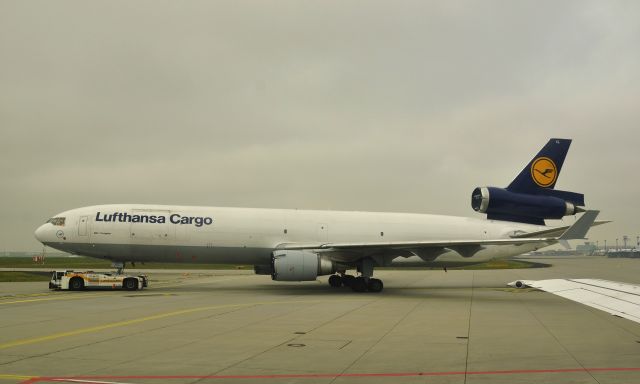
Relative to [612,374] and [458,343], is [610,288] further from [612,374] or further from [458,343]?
[458,343]

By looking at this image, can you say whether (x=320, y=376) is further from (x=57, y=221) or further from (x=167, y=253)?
(x=57, y=221)

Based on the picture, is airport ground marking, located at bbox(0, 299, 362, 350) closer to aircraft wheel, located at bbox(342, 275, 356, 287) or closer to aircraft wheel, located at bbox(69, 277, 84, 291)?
aircraft wheel, located at bbox(342, 275, 356, 287)

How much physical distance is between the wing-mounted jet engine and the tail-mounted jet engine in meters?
10.8

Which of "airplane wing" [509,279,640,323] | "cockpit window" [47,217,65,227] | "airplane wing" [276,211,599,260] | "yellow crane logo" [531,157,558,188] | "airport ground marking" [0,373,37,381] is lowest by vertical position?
"airport ground marking" [0,373,37,381]

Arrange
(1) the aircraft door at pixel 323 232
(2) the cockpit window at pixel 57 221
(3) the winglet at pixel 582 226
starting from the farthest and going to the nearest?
(1) the aircraft door at pixel 323 232, (2) the cockpit window at pixel 57 221, (3) the winglet at pixel 582 226

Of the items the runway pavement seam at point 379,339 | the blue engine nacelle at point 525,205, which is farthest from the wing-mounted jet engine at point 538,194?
the runway pavement seam at point 379,339

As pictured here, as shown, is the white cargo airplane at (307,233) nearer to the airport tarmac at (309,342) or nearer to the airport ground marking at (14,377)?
the airport tarmac at (309,342)

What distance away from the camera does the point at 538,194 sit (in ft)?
92.9

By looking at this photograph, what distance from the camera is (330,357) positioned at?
374 inches

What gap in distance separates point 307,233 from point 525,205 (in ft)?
39.8

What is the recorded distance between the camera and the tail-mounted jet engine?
2292cm

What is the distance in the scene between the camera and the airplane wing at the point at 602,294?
23.0 ft

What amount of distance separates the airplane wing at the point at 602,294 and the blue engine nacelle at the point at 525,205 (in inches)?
700

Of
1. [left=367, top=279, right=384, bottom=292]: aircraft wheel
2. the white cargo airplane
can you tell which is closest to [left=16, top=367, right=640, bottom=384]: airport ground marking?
the white cargo airplane
